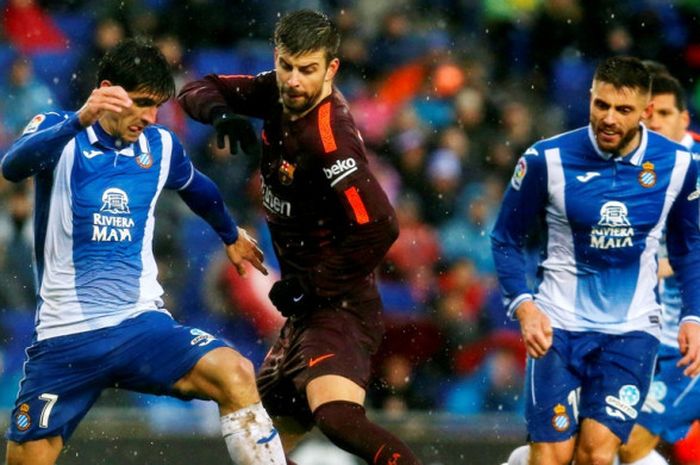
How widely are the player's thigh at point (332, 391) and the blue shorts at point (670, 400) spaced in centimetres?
200

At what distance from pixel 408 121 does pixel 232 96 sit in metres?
4.04

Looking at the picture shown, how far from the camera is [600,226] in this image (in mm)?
6648

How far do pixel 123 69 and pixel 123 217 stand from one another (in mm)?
603

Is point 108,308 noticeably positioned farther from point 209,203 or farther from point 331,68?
point 331,68

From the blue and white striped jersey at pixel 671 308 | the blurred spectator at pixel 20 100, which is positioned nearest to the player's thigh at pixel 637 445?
the blue and white striped jersey at pixel 671 308

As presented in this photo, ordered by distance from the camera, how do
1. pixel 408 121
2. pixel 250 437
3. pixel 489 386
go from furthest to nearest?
pixel 408 121 < pixel 489 386 < pixel 250 437

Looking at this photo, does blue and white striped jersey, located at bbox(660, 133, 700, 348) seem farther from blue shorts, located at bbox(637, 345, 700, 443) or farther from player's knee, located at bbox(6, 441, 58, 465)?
player's knee, located at bbox(6, 441, 58, 465)

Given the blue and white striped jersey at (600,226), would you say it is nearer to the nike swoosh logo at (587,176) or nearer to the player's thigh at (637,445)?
the nike swoosh logo at (587,176)

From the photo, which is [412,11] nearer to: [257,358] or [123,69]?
[257,358]

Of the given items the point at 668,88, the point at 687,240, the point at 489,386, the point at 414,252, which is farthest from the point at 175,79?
the point at 687,240

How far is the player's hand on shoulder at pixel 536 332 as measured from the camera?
6348 mm

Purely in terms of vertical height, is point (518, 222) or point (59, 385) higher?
point (518, 222)

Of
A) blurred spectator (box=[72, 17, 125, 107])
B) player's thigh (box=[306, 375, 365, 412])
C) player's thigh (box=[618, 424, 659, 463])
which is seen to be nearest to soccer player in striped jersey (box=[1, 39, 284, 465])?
player's thigh (box=[306, 375, 365, 412])

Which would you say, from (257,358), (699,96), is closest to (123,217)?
(257,358)
